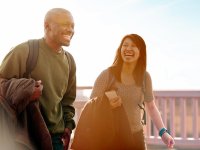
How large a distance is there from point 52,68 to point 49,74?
0.05 metres

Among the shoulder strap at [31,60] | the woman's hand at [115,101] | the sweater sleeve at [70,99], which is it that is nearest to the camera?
the shoulder strap at [31,60]

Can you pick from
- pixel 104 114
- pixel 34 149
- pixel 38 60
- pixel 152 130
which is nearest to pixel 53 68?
pixel 38 60

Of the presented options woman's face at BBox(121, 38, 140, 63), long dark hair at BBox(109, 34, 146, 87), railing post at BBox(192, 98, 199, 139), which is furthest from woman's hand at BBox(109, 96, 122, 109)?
railing post at BBox(192, 98, 199, 139)

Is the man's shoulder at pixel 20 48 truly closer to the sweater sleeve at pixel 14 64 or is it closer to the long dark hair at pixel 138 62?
the sweater sleeve at pixel 14 64

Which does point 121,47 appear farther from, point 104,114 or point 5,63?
point 5,63

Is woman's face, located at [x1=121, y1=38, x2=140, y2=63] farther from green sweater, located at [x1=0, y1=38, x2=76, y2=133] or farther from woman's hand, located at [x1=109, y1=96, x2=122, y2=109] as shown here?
green sweater, located at [x1=0, y1=38, x2=76, y2=133]

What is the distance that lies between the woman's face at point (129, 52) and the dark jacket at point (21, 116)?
49.7 inches

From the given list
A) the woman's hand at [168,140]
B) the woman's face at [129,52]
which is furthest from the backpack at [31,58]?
the woman's hand at [168,140]

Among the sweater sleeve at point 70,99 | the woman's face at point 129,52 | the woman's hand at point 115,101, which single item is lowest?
the woman's hand at point 115,101

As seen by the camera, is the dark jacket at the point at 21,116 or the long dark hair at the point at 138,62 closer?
the dark jacket at the point at 21,116

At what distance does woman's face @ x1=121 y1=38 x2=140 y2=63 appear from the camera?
3518mm

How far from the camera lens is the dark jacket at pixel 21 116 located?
A: 2.41 metres

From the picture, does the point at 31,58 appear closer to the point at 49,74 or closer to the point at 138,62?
the point at 49,74

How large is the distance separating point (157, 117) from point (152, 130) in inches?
173
